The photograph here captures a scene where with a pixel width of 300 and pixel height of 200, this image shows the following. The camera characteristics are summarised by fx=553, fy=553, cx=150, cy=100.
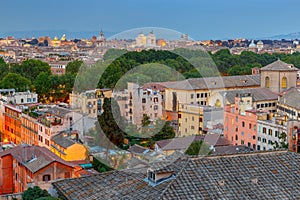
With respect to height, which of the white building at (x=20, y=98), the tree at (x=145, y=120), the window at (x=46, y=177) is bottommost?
the window at (x=46, y=177)

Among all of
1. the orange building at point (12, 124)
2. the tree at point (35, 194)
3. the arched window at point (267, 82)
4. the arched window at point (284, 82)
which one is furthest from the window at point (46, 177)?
the arched window at point (267, 82)

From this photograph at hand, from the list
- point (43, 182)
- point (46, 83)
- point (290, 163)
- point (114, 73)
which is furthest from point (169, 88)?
point (46, 83)

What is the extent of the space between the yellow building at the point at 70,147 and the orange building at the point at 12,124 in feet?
14.0

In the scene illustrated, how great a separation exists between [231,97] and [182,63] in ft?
8.00

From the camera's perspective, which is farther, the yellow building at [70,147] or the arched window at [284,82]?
the arched window at [284,82]

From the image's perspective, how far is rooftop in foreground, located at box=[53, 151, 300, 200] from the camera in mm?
6008

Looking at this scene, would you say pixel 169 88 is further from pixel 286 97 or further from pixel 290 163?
pixel 286 97

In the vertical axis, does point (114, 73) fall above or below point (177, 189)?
above

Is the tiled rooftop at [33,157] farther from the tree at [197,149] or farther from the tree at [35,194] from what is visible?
the tree at [197,149]

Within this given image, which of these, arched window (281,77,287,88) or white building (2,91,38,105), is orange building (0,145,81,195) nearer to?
white building (2,91,38,105)

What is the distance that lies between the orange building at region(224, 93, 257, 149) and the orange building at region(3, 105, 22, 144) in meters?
7.42

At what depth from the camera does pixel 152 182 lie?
6328 millimetres

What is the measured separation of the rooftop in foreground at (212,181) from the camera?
6.01 meters

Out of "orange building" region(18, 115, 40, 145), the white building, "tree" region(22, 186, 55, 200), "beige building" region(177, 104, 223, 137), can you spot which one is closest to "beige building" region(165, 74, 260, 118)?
"beige building" region(177, 104, 223, 137)
